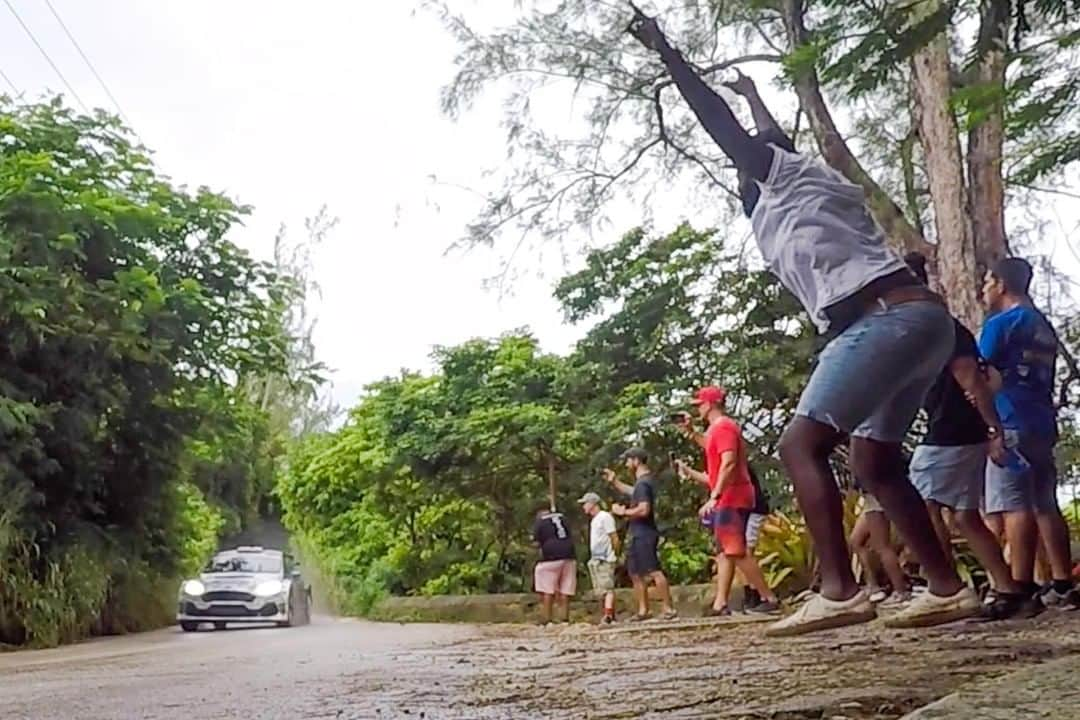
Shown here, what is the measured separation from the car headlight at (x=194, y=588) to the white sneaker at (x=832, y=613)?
1634 cm

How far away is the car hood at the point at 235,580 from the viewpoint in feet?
66.3

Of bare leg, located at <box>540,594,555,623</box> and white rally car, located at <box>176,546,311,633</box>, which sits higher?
white rally car, located at <box>176,546,311,633</box>

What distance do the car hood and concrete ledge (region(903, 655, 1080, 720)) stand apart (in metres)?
18.7

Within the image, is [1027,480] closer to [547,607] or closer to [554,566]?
[554,566]

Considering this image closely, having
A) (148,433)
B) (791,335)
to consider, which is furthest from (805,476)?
(148,433)

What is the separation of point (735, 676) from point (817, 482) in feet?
2.45

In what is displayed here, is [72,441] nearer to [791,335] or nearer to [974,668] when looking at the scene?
[791,335]

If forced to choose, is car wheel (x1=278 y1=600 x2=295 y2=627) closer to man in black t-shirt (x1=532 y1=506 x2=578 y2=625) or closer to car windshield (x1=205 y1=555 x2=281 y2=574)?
car windshield (x1=205 y1=555 x2=281 y2=574)

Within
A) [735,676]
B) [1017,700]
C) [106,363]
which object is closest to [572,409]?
[106,363]

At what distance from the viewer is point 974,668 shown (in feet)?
12.0

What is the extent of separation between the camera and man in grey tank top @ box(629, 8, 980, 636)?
4.37m

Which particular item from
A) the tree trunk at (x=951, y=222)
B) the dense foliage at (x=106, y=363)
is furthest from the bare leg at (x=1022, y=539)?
the dense foliage at (x=106, y=363)

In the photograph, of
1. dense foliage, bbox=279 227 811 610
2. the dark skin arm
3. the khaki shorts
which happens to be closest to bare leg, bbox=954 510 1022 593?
the dark skin arm

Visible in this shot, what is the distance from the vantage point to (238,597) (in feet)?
66.1
